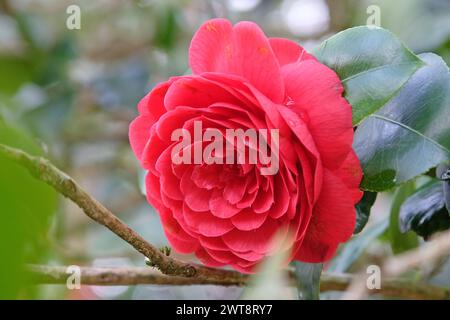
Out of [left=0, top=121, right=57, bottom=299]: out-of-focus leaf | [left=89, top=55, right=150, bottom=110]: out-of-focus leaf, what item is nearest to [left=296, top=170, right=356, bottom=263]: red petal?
[left=0, top=121, right=57, bottom=299]: out-of-focus leaf

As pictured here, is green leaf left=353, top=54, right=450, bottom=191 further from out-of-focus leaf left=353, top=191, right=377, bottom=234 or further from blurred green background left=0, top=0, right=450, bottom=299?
blurred green background left=0, top=0, right=450, bottom=299

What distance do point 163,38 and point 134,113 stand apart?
0.70ft

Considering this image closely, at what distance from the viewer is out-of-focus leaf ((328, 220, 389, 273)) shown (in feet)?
3.21

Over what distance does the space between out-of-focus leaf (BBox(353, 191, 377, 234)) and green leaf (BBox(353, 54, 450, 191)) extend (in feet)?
0.26

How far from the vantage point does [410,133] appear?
2.07 feet

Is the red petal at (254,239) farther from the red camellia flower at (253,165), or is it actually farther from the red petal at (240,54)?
the red petal at (240,54)

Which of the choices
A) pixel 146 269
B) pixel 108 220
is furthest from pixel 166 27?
pixel 108 220

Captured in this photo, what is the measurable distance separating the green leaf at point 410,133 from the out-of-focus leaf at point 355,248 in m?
0.37

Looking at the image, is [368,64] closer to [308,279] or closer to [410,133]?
[410,133]

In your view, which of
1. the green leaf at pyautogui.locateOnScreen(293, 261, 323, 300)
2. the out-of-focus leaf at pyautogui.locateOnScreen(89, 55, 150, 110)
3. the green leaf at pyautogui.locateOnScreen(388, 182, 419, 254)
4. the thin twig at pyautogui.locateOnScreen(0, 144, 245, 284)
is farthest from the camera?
the out-of-focus leaf at pyautogui.locateOnScreen(89, 55, 150, 110)

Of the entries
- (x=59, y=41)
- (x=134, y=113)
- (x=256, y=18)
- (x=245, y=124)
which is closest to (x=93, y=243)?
(x=134, y=113)

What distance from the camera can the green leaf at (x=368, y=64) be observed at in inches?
23.0

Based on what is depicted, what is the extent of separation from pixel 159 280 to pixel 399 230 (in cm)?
37
